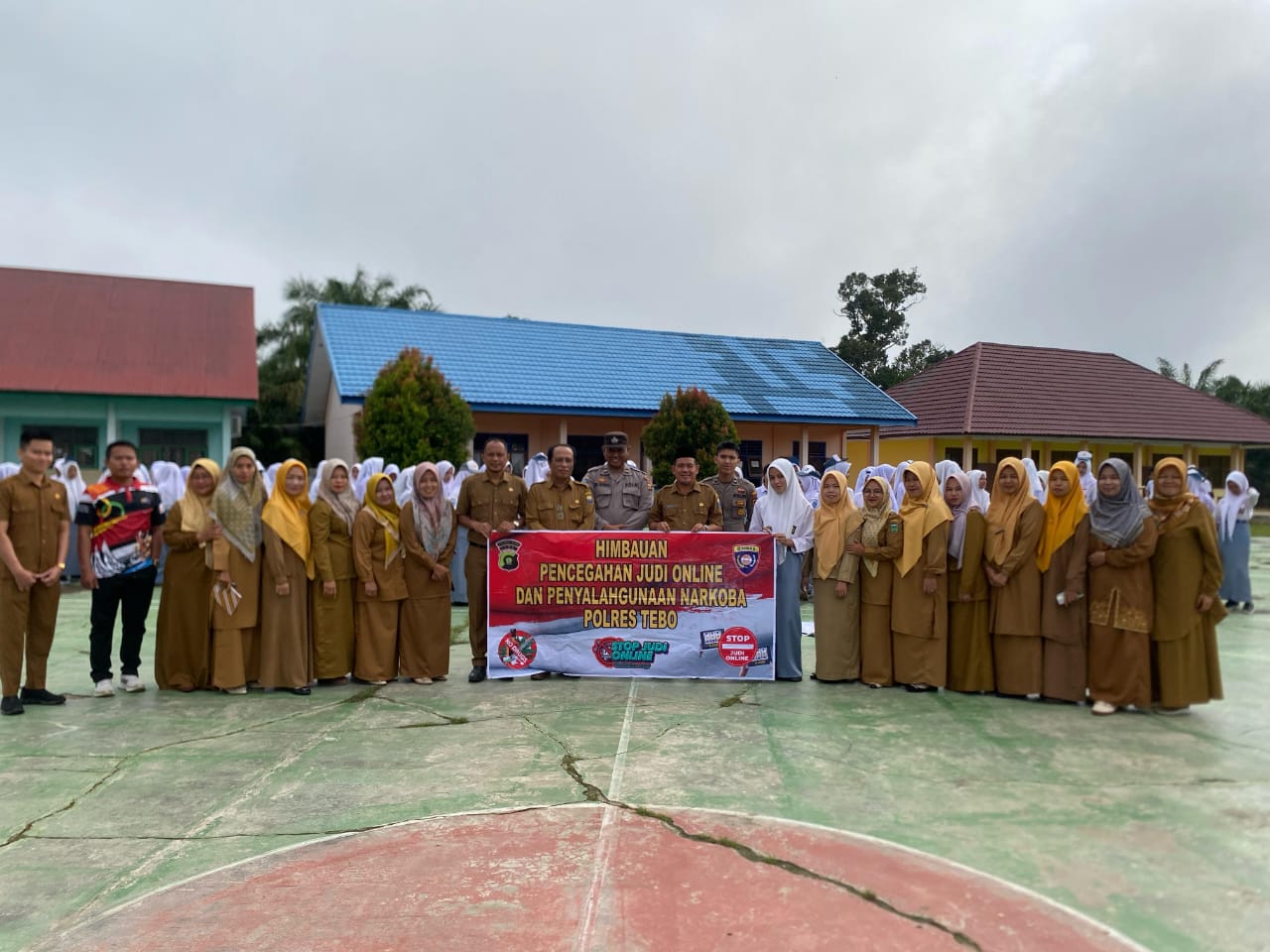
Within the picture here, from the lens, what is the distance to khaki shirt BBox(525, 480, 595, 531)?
6445 millimetres

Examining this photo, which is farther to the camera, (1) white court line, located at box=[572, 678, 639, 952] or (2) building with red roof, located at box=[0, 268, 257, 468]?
(2) building with red roof, located at box=[0, 268, 257, 468]

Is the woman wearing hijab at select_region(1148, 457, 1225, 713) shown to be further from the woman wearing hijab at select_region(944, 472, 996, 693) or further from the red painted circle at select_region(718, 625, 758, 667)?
the red painted circle at select_region(718, 625, 758, 667)

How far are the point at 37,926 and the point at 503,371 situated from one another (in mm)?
16822

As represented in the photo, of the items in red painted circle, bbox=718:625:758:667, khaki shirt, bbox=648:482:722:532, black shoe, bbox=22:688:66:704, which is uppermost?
khaki shirt, bbox=648:482:722:532

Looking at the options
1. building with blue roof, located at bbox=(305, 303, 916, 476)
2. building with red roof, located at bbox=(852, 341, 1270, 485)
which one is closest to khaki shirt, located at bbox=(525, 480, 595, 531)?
building with blue roof, located at bbox=(305, 303, 916, 476)

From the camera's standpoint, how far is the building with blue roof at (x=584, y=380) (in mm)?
18562

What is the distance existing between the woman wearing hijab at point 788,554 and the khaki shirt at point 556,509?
1.39 metres

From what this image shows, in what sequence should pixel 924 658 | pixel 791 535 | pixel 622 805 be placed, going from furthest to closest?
pixel 791 535 < pixel 924 658 < pixel 622 805

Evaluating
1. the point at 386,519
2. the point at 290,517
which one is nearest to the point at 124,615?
the point at 290,517

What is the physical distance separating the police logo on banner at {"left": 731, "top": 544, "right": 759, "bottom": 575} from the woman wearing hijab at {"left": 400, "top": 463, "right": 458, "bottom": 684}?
2.02 m

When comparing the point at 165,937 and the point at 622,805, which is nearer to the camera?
the point at 165,937

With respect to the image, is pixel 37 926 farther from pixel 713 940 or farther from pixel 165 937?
pixel 713 940

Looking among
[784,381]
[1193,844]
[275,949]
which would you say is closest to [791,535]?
[1193,844]

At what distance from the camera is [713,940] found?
2695 mm
